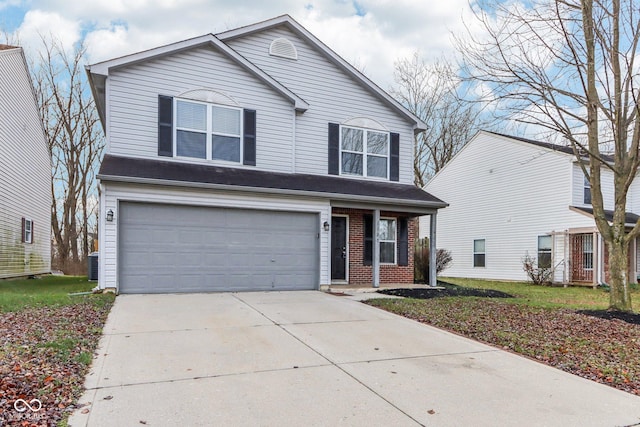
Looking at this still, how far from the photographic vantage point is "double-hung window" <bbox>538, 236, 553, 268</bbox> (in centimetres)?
1784

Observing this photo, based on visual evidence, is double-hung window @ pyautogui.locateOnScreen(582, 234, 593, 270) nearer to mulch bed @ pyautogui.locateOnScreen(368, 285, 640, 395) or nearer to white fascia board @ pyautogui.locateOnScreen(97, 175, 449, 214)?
white fascia board @ pyautogui.locateOnScreen(97, 175, 449, 214)

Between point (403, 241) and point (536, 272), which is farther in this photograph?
point (536, 272)

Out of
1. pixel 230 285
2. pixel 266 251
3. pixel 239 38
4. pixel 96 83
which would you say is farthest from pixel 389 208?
pixel 96 83

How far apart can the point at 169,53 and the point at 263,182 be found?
157 inches

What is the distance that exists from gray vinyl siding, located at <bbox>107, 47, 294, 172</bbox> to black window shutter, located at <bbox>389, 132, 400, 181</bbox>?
332cm

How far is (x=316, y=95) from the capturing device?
42.3 feet

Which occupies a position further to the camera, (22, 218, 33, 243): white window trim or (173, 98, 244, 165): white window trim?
(22, 218, 33, 243): white window trim

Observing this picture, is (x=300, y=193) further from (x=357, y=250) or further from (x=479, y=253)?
(x=479, y=253)

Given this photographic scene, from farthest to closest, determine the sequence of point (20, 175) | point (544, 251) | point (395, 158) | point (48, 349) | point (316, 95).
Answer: point (544, 251), point (20, 175), point (395, 158), point (316, 95), point (48, 349)

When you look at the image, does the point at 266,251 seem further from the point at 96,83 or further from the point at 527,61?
the point at 527,61

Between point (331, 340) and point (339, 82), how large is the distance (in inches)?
368

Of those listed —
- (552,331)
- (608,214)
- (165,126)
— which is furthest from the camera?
(608,214)

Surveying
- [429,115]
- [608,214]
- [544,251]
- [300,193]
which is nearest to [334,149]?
[300,193]

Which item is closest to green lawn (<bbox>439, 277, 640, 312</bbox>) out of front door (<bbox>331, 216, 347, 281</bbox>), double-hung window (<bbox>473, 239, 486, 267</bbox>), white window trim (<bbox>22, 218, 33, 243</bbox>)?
double-hung window (<bbox>473, 239, 486, 267</bbox>)
